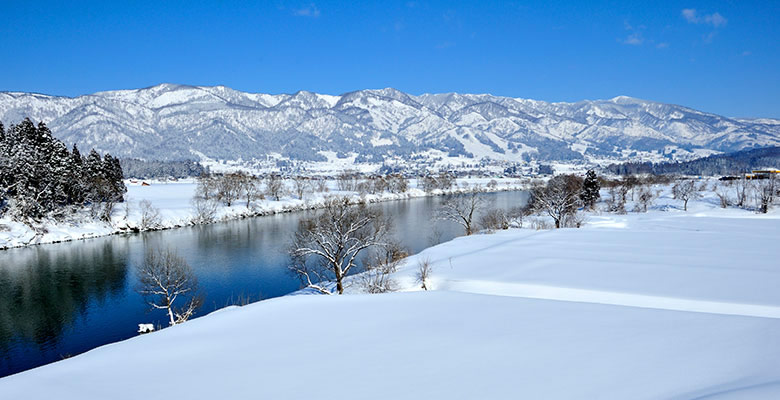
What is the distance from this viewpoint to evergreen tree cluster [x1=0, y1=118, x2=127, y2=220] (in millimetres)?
42312

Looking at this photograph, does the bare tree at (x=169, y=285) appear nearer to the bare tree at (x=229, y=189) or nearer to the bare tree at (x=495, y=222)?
the bare tree at (x=495, y=222)

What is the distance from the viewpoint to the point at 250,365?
Result: 24.4 feet

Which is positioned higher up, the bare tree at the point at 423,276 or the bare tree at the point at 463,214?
the bare tree at the point at 463,214

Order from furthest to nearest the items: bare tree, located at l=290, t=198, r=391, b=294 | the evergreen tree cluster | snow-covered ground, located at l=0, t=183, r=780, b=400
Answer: the evergreen tree cluster → bare tree, located at l=290, t=198, r=391, b=294 → snow-covered ground, located at l=0, t=183, r=780, b=400

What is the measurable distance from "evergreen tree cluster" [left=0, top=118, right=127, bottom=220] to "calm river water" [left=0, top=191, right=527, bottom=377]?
5741mm

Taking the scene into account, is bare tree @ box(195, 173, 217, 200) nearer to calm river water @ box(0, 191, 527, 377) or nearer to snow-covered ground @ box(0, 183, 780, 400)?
calm river water @ box(0, 191, 527, 377)

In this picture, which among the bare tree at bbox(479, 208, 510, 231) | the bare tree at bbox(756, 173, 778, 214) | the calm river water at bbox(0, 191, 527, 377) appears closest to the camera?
the calm river water at bbox(0, 191, 527, 377)

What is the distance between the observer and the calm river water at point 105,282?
20578mm

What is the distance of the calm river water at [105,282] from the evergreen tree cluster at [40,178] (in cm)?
574

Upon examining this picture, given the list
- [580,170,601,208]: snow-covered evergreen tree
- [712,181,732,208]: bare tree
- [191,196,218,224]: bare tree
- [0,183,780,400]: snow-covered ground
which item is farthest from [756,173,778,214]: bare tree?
[191,196,218,224]: bare tree

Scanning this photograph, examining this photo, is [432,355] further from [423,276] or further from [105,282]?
[105,282]

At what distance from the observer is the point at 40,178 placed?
4441 centimetres

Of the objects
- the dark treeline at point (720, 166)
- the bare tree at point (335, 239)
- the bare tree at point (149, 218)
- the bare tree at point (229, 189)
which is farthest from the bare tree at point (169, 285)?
the dark treeline at point (720, 166)

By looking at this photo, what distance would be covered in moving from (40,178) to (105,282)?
77.0 ft
